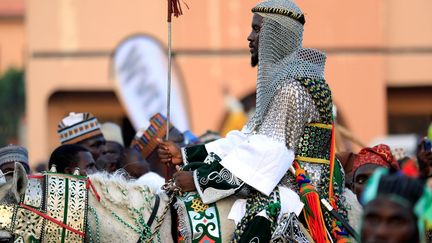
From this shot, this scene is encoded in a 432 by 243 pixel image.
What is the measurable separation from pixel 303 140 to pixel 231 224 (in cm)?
66

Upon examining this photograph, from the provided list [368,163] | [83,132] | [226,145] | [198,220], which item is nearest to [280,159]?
[198,220]

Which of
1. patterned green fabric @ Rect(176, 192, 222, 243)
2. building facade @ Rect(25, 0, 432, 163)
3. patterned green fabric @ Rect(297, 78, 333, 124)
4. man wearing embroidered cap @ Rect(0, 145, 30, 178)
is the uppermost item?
patterned green fabric @ Rect(297, 78, 333, 124)

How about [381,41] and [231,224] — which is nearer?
[231,224]

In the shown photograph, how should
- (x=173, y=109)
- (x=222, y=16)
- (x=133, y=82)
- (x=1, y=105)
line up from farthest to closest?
(x=1, y=105)
(x=222, y=16)
(x=133, y=82)
(x=173, y=109)

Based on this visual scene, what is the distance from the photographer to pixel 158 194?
22.5ft

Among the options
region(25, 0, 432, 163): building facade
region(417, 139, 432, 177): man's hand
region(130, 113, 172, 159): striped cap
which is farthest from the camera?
region(25, 0, 432, 163): building facade

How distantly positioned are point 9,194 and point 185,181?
1113mm

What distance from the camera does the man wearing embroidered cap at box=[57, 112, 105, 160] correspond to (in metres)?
10.2

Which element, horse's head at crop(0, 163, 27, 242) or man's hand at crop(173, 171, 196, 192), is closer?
horse's head at crop(0, 163, 27, 242)

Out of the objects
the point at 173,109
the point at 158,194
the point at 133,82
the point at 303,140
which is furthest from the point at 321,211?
the point at 133,82

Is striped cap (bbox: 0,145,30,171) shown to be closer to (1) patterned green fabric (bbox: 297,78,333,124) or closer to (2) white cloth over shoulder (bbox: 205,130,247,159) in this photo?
(2) white cloth over shoulder (bbox: 205,130,247,159)

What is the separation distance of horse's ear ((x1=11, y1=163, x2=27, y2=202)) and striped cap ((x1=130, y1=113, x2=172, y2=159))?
4.32 meters

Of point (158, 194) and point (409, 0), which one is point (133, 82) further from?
point (158, 194)

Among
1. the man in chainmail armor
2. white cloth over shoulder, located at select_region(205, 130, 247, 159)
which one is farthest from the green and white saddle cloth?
white cloth over shoulder, located at select_region(205, 130, 247, 159)
